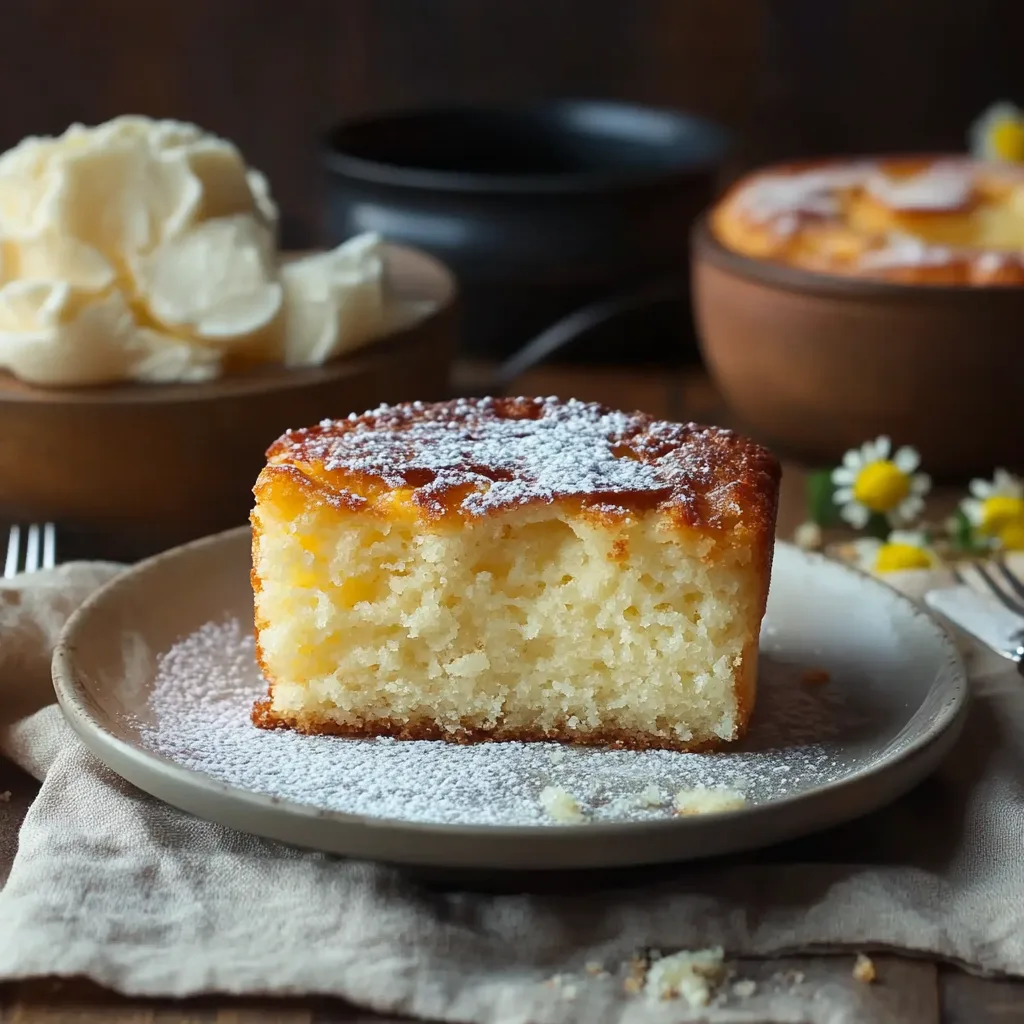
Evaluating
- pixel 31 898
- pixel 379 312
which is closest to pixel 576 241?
pixel 379 312

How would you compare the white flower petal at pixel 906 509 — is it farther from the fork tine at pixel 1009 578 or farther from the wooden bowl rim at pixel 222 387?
the wooden bowl rim at pixel 222 387

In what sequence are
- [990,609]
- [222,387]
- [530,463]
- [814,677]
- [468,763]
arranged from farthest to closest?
1. [222,387]
2. [990,609]
3. [814,677]
4. [530,463]
5. [468,763]

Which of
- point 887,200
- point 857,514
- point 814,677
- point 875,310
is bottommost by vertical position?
point 857,514

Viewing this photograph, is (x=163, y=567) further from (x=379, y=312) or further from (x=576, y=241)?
(x=576, y=241)

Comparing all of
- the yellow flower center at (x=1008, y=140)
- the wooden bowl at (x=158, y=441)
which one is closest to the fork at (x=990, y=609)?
the wooden bowl at (x=158, y=441)

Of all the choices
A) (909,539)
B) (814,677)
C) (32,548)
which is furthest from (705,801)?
(32,548)

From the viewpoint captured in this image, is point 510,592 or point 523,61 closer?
point 510,592

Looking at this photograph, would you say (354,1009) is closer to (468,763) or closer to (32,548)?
(468,763)
